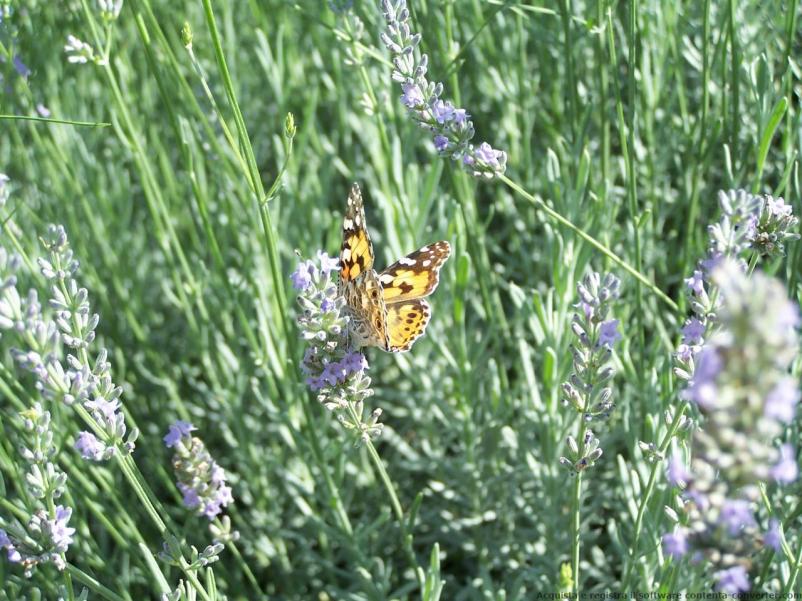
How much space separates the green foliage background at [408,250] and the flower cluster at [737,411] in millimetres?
764

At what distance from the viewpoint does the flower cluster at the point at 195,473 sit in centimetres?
164

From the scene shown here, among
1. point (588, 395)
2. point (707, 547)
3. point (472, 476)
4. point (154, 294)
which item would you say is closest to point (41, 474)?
point (588, 395)

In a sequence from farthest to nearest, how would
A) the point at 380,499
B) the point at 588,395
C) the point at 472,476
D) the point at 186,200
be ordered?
the point at 186,200
the point at 380,499
the point at 472,476
the point at 588,395

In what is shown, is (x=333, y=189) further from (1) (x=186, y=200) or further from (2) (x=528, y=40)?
(2) (x=528, y=40)

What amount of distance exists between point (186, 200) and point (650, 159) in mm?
1409

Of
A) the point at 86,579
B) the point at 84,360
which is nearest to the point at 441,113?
the point at 84,360

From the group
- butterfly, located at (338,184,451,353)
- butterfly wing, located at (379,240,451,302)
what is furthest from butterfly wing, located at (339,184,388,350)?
butterfly wing, located at (379,240,451,302)

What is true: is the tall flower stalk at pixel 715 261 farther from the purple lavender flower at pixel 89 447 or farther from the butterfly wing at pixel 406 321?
the purple lavender flower at pixel 89 447

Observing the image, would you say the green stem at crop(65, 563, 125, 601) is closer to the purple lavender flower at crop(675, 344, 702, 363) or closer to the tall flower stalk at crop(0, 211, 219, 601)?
the tall flower stalk at crop(0, 211, 219, 601)

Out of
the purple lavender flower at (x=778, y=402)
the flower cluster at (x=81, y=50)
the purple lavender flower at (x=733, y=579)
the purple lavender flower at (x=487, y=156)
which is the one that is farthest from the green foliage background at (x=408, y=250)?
the purple lavender flower at (x=778, y=402)

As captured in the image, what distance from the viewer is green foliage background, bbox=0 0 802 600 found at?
79.7 inches

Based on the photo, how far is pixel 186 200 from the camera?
2.78m

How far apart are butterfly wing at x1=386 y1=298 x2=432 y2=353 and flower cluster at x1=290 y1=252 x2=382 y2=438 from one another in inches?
12.4

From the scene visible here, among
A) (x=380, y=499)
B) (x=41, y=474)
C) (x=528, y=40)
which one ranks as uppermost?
(x=528, y=40)
